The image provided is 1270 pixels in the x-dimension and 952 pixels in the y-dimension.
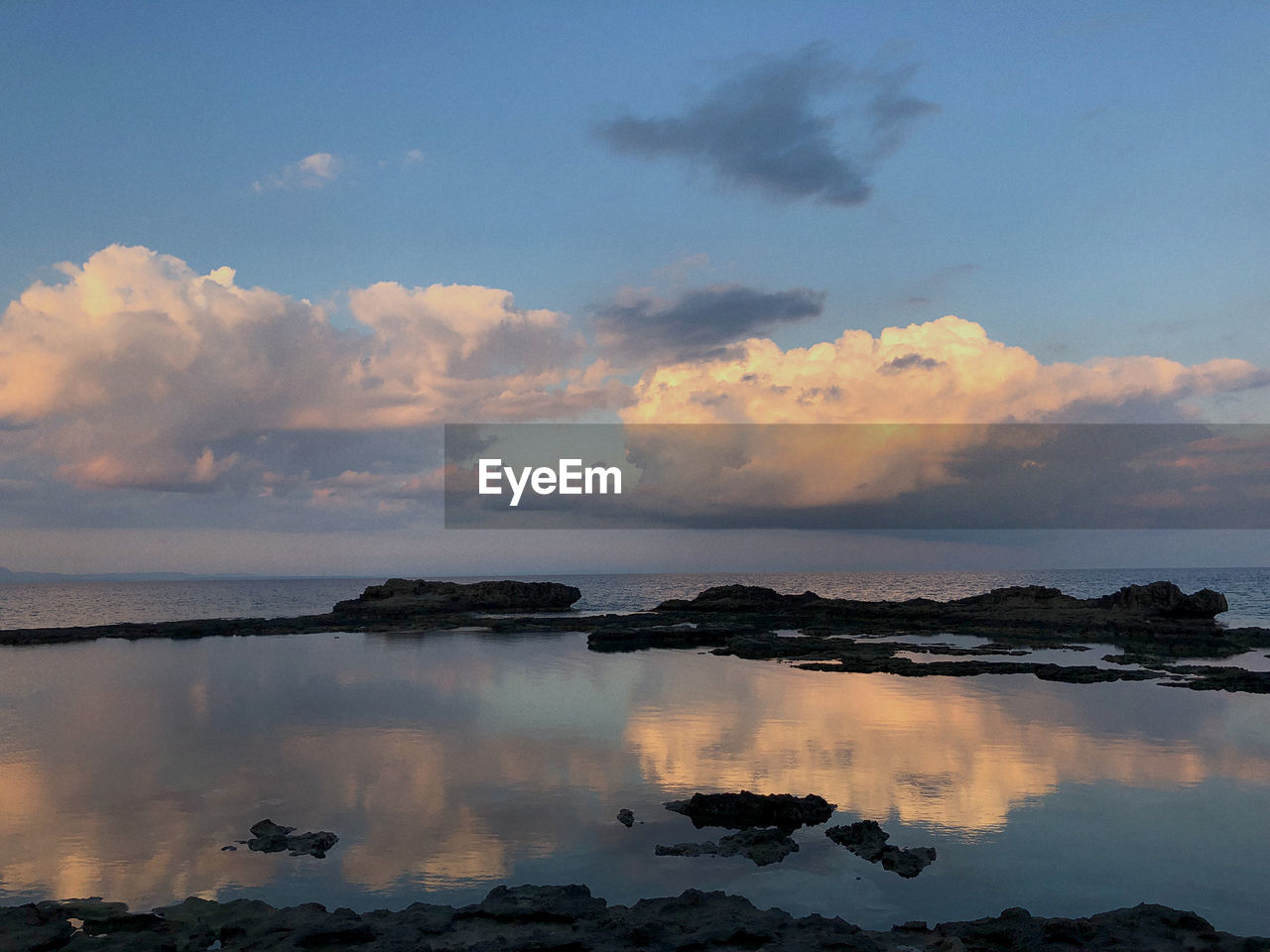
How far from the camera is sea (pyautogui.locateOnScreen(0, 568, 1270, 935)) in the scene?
38.9 ft

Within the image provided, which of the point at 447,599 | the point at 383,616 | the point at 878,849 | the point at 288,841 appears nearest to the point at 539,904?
the point at 288,841

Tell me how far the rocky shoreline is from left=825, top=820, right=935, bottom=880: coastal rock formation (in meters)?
21.1

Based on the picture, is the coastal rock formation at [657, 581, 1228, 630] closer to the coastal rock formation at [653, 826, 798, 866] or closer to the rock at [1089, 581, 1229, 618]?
the rock at [1089, 581, 1229, 618]

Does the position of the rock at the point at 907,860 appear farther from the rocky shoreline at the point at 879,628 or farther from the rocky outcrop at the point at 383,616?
the rocky outcrop at the point at 383,616

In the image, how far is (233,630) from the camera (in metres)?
54.4

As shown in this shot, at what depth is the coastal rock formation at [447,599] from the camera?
236ft

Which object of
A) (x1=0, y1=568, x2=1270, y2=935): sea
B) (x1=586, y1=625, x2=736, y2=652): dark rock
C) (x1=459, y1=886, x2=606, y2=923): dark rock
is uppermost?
(x1=459, y1=886, x2=606, y2=923): dark rock

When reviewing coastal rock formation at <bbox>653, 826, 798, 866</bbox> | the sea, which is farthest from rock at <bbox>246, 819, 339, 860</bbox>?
coastal rock formation at <bbox>653, 826, 798, 866</bbox>

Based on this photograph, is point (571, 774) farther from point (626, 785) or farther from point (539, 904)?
point (539, 904)

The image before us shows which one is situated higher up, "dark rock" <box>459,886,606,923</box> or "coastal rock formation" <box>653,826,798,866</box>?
"dark rock" <box>459,886,606,923</box>

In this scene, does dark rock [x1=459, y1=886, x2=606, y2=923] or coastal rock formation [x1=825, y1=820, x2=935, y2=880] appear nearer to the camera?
dark rock [x1=459, y1=886, x2=606, y2=923]

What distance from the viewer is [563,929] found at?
10.1 meters

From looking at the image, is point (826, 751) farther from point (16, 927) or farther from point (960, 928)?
point (16, 927)

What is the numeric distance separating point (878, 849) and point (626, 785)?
566 cm
